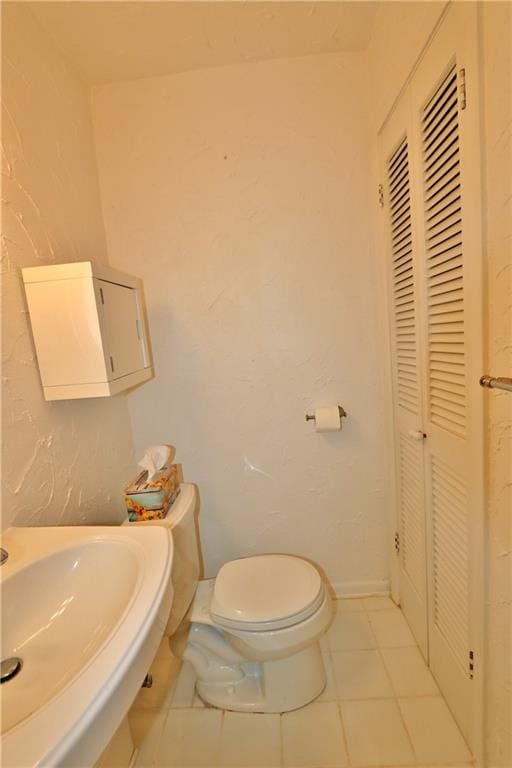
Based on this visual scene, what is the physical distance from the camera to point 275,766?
106cm

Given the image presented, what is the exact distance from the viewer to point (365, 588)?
1.69 metres

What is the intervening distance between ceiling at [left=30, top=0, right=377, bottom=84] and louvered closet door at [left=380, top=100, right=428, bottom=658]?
0.39 meters

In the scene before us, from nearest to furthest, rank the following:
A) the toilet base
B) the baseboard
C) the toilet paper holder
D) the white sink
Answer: the white sink → the toilet base → the toilet paper holder → the baseboard

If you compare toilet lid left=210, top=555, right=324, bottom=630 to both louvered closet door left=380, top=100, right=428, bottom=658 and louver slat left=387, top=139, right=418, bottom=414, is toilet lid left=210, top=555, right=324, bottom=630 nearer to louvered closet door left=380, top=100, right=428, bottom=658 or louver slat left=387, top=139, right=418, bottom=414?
louvered closet door left=380, top=100, right=428, bottom=658

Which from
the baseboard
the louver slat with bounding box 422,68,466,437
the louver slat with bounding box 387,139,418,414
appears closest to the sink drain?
the louver slat with bounding box 422,68,466,437

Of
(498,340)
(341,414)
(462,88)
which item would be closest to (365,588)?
(341,414)

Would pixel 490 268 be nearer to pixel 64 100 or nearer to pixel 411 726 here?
pixel 411 726

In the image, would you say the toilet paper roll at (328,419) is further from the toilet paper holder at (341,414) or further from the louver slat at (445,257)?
the louver slat at (445,257)

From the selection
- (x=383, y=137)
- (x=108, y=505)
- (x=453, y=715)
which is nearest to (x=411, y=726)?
(x=453, y=715)

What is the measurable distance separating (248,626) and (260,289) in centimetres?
122

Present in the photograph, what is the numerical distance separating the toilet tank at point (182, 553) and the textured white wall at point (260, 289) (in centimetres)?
35

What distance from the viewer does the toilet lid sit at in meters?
1.12

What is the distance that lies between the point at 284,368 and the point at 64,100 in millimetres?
1271

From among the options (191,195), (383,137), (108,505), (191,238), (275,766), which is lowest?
(275,766)
